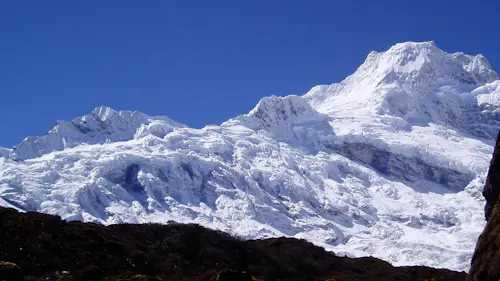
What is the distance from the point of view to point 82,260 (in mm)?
52625

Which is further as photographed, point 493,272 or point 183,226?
point 183,226

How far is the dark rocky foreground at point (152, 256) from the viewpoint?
48344mm

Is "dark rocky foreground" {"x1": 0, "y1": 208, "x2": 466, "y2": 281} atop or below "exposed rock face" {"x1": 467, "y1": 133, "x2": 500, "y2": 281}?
atop

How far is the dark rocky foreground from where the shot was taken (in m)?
48.3

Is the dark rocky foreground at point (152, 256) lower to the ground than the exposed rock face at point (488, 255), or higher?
higher

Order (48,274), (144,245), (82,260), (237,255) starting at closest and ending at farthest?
(48,274), (82,260), (144,245), (237,255)

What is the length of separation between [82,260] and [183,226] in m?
25.0

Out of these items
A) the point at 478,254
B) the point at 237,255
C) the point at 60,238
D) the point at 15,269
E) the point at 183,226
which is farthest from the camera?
the point at 183,226

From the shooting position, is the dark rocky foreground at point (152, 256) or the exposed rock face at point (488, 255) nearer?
the exposed rock face at point (488, 255)

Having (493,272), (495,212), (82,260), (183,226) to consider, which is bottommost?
(493,272)

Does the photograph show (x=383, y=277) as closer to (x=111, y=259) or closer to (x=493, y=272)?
(x=111, y=259)

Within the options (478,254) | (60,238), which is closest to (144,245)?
(60,238)

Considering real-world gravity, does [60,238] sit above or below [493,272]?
above

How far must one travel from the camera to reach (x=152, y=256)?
60.7m
